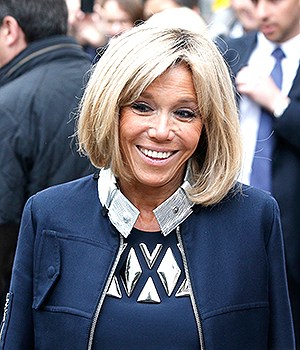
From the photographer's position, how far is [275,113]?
172 inches

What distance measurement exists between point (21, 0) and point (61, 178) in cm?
92

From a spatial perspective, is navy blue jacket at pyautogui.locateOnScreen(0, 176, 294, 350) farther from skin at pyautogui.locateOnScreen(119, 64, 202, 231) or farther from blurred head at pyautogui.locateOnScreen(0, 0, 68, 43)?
blurred head at pyautogui.locateOnScreen(0, 0, 68, 43)

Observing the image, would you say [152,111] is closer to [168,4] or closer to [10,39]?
[10,39]

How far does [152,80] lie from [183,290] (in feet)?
2.06

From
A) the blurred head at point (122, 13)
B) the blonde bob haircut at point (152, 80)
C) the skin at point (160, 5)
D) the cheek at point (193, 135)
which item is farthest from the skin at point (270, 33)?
the blurred head at point (122, 13)

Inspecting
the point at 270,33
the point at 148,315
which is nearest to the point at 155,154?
the point at 148,315

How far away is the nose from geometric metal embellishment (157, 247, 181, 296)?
357mm

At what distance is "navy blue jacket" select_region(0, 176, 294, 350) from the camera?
9.55ft

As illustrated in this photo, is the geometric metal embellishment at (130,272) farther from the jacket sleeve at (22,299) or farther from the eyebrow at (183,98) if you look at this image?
the eyebrow at (183,98)

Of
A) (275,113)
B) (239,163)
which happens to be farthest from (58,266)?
(275,113)

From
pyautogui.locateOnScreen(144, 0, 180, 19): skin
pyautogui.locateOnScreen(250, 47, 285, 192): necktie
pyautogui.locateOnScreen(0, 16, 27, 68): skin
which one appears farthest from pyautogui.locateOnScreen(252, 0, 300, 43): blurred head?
pyautogui.locateOnScreen(144, 0, 180, 19): skin

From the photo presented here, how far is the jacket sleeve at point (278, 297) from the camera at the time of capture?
301cm

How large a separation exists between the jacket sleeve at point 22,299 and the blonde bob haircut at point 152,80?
340 mm

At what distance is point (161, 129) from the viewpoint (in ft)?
9.40
